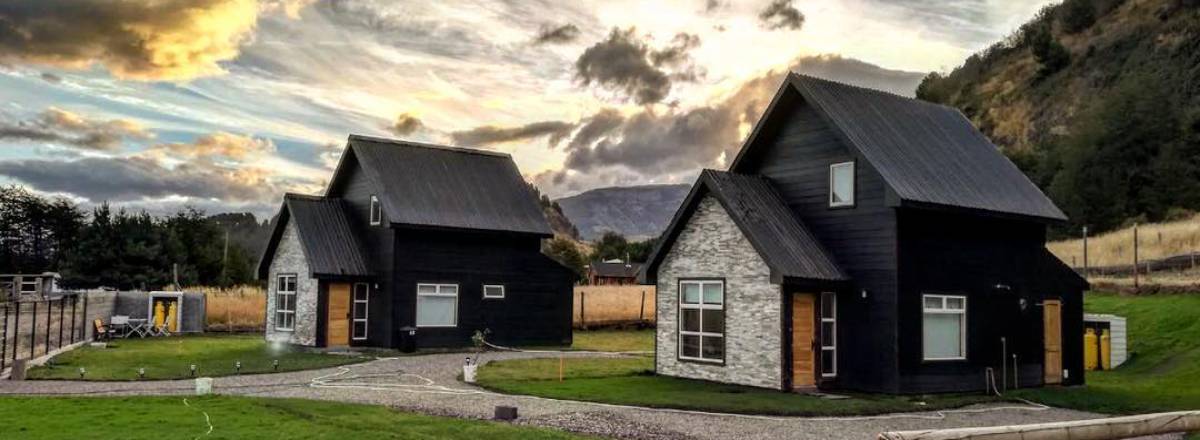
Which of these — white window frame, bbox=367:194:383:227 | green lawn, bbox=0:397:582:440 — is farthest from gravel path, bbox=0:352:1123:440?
white window frame, bbox=367:194:383:227

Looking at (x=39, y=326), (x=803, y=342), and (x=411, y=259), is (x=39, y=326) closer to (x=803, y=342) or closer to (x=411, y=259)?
(x=411, y=259)

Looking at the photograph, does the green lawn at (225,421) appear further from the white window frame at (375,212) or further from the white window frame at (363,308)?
the white window frame at (375,212)

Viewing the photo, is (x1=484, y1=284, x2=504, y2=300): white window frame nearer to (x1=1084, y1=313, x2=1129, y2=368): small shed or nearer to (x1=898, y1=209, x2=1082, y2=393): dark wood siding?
(x1=898, y1=209, x2=1082, y2=393): dark wood siding

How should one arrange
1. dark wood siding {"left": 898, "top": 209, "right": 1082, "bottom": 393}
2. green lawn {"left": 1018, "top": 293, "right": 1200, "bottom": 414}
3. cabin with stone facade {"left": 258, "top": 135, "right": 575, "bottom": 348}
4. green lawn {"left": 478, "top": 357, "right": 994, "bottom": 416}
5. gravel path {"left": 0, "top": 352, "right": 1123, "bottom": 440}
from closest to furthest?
gravel path {"left": 0, "top": 352, "right": 1123, "bottom": 440} < green lawn {"left": 478, "top": 357, "right": 994, "bottom": 416} < green lawn {"left": 1018, "top": 293, "right": 1200, "bottom": 414} < dark wood siding {"left": 898, "top": 209, "right": 1082, "bottom": 393} < cabin with stone facade {"left": 258, "top": 135, "right": 575, "bottom": 348}

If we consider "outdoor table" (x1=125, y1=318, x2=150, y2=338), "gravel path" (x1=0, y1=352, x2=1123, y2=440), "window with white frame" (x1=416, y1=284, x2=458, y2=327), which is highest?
"window with white frame" (x1=416, y1=284, x2=458, y2=327)

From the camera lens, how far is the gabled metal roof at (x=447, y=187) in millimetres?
32156

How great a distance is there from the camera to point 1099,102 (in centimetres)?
6581

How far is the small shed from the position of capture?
26.2m

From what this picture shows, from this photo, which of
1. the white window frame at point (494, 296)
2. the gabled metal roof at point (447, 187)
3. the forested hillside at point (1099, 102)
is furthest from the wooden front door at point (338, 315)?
the forested hillside at point (1099, 102)

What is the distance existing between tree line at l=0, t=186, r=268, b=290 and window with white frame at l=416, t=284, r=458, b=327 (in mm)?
17951

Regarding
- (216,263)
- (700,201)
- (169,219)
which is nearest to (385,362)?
(700,201)

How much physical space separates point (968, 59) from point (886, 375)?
341ft

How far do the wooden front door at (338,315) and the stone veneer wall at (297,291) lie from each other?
436mm

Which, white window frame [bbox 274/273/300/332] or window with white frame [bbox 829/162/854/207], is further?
white window frame [bbox 274/273/300/332]
